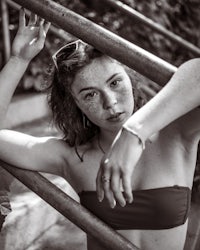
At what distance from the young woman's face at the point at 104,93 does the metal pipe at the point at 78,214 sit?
1.12ft

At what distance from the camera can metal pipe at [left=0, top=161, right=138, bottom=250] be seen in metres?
1.52

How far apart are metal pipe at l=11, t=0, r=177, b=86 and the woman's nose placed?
1.42 feet

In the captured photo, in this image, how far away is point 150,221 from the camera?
202cm

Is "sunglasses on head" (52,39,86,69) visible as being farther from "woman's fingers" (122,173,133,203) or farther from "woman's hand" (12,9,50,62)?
"woman's fingers" (122,173,133,203)

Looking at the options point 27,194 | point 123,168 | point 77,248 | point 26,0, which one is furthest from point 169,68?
point 27,194

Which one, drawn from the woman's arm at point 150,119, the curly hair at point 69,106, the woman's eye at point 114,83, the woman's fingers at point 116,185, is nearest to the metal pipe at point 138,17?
the curly hair at point 69,106

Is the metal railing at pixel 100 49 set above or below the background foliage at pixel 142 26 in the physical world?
above

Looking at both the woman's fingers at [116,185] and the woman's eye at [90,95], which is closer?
the woman's fingers at [116,185]

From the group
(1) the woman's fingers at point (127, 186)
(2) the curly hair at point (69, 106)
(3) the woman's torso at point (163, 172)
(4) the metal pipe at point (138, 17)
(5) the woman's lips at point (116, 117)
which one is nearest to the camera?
(1) the woman's fingers at point (127, 186)

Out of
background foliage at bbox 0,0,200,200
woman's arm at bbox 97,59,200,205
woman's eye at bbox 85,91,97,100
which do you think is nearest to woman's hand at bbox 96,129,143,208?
woman's arm at bbox 97,59,200,205

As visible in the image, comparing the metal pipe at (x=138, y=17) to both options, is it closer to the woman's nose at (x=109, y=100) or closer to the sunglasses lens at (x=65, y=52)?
the sunglasses lens at (x=65, y=52)

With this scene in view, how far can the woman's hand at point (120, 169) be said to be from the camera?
48.3 inches

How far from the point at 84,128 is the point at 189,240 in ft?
2.98

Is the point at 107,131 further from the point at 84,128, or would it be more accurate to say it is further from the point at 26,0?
the point at 26,0
